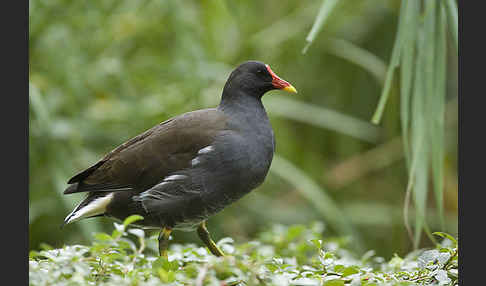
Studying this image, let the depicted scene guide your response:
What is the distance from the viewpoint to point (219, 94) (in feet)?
15.9

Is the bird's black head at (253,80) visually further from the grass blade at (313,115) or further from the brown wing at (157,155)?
the grass blade at (313,115)

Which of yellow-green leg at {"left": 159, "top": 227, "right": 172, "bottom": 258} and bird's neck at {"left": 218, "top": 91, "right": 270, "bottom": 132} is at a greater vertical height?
bird's neck at {"left": 218, "top": 91, "right": 270, "bottom": 132}

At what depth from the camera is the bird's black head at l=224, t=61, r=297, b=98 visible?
9.09 feet

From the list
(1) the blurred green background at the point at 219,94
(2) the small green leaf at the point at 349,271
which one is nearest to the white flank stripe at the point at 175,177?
(2) the small green leaf at the point at 349,271

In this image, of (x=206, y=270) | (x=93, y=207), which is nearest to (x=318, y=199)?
(x=93, y=207)

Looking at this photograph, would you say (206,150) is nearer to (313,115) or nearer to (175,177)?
(175,177)

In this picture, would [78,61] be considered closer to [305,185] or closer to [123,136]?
[123,136]

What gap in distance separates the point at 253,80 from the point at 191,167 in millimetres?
503

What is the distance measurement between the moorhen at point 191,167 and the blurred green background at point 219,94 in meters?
1.20

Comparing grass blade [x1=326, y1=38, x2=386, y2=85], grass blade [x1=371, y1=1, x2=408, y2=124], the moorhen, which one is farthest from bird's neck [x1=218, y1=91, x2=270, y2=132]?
grass blade [x1=326, y1=38, x2=386, y2=85]

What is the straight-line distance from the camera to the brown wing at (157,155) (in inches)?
103

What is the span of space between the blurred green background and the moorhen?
1200mm

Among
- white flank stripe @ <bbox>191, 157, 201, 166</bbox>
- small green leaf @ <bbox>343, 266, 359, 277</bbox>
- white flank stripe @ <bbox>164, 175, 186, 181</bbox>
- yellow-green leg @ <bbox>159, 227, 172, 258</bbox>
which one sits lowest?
small green leaf @ <bbox>343, 266, 359, 277</bbox>

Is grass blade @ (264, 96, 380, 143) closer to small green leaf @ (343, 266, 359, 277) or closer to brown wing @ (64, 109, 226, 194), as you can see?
brown wing @ (64, 109, 226, 194)
